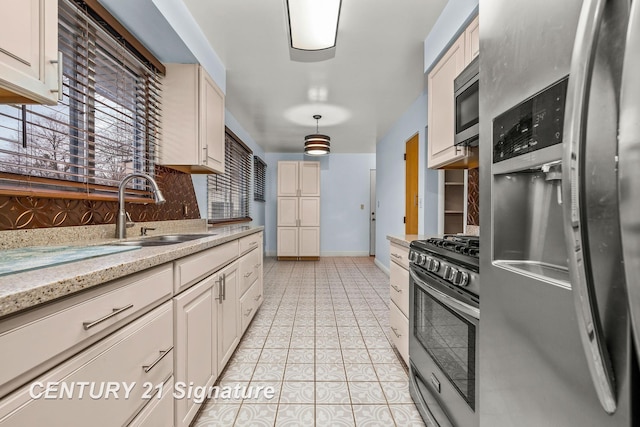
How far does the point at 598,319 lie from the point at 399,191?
14.1 feet

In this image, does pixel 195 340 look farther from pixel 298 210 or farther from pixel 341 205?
pixel 341 205

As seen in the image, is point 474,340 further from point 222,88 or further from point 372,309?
point 222,88

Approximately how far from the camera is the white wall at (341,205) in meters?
7.17

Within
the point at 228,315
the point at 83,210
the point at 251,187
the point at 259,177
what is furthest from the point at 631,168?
the point at 259,177

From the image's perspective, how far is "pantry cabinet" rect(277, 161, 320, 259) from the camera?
255 inches

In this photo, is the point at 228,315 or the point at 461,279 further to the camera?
the point at 228,315

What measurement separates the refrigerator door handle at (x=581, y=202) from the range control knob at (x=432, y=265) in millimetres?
863

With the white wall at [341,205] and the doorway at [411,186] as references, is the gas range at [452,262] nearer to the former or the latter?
the doorway at [411,186]

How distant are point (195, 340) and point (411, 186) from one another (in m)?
3.48

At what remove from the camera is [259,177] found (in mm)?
6457

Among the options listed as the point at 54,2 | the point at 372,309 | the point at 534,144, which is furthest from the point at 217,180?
the point at 534,144

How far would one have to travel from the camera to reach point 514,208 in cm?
82

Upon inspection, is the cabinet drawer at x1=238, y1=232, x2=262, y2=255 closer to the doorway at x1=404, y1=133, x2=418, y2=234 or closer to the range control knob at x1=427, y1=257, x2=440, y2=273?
the range control knob at x1=427, y1=257, x2=440, y2=273

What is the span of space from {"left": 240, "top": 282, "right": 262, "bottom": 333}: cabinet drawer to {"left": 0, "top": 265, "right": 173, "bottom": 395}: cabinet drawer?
4.59 feet
